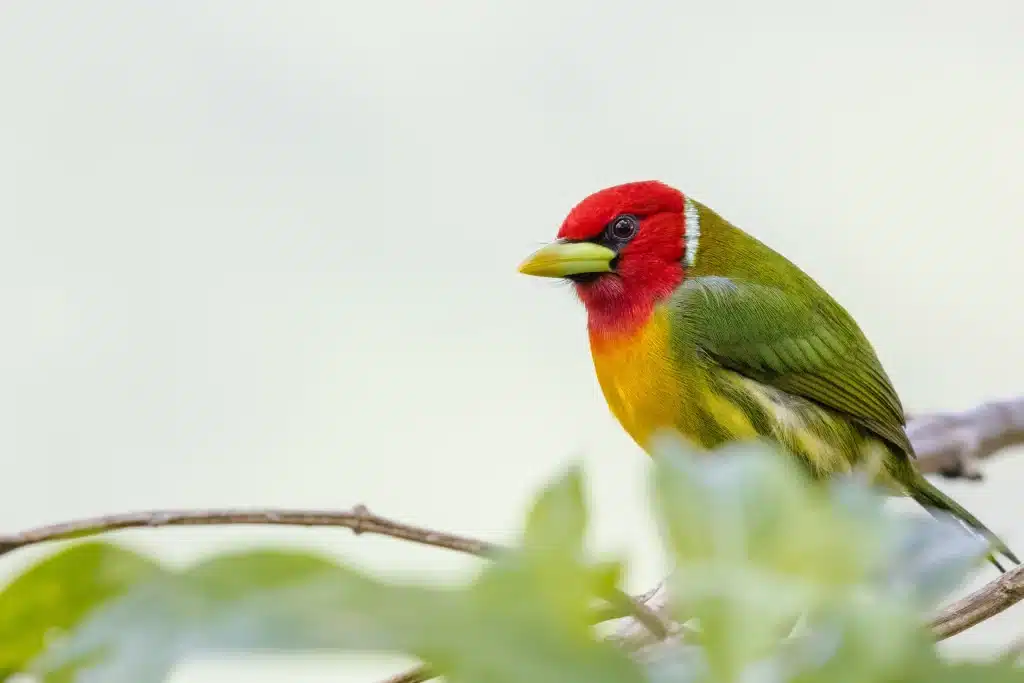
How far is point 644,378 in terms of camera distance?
4.30 ft

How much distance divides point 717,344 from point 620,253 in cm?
18

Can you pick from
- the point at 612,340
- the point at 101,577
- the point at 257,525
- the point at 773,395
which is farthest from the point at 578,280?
the point at 101,577

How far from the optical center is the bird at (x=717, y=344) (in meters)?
1.31

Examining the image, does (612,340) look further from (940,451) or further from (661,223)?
(940,451)

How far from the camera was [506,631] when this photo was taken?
0.19 meters

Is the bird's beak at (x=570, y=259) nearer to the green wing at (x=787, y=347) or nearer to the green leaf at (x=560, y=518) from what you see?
the green wing at (x=787, y=347)

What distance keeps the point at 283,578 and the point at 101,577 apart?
9 cm

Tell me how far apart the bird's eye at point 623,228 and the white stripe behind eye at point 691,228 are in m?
0.07

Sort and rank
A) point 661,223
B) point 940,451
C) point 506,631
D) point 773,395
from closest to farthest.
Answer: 1. point 506,631
2. point 773,395
3. point 661,223
4. point 940,451

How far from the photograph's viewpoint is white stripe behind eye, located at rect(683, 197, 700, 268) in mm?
1454

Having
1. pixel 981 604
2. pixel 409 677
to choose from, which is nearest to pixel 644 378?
pixel 981 604

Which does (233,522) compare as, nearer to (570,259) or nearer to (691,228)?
(570,259)

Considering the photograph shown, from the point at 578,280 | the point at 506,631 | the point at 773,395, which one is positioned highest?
the point at 578,280

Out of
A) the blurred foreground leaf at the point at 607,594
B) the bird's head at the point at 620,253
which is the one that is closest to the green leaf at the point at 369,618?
the blurred foreground leaf at the point at 607,594
